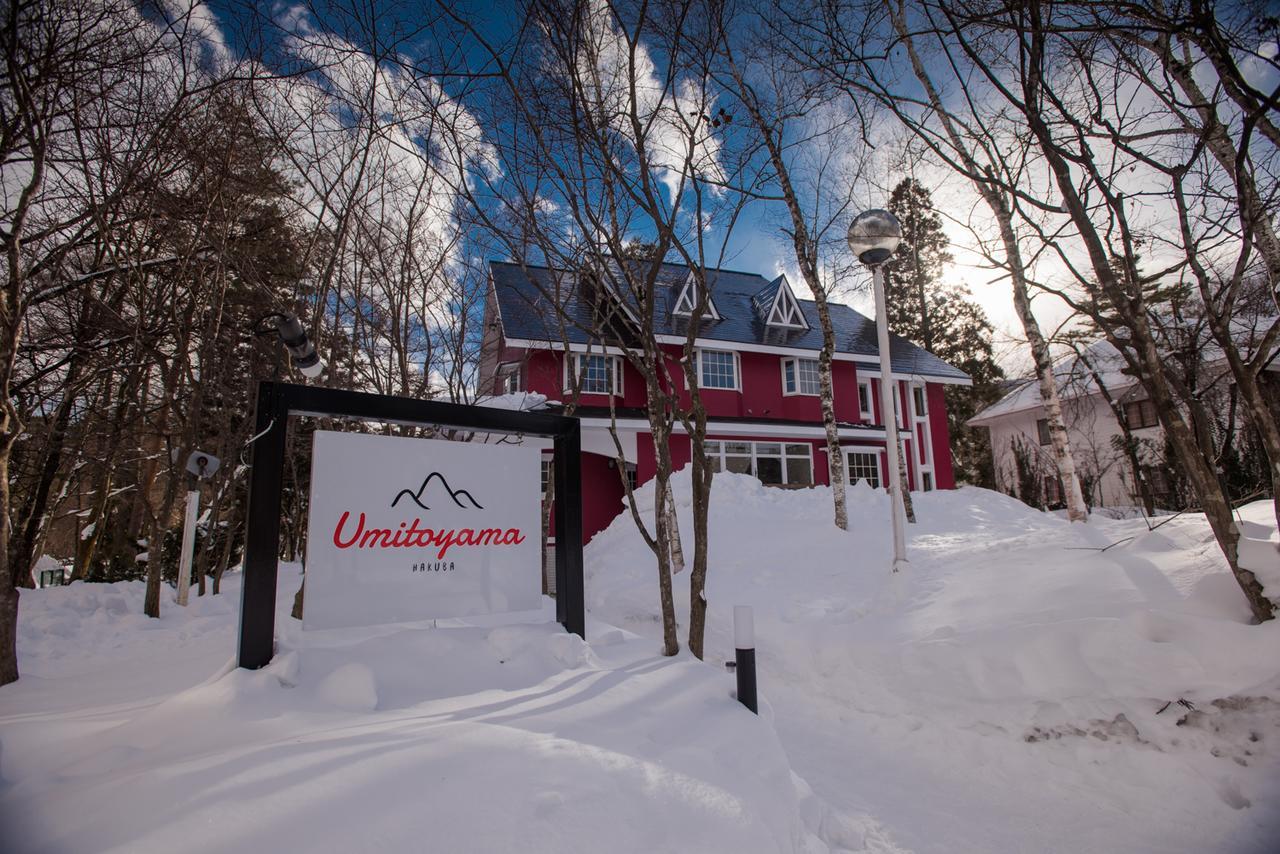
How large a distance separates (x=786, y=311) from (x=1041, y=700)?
18614 mm

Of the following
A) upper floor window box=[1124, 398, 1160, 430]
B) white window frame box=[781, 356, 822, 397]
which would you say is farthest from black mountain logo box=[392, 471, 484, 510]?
upper floor window box=[1124, 398, 1160, 430]

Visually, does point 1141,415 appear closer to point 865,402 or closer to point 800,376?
point 865,402

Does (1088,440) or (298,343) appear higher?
(1088,440)

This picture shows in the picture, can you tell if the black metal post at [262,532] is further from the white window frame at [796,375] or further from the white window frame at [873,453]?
the white window frame at [873,453]

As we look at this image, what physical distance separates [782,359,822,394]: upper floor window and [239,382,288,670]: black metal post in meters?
18.3

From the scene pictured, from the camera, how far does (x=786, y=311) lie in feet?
71.1

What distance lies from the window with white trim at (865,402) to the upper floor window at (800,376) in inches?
92.1

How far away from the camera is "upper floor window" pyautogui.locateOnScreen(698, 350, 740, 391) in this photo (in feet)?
63.7

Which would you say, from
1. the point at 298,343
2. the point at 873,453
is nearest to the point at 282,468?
the point at 298,343

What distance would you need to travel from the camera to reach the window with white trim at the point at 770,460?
18.9 m

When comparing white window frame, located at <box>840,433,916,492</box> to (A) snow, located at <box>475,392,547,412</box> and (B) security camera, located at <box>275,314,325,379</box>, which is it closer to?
(A) snow, located at <box>475,392,547,412</box>

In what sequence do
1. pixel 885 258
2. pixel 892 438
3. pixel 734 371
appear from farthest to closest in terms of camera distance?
pixel 734 371 < pixel 892 438 < pixel 885 258

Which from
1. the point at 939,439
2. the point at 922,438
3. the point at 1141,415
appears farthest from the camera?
the point at 1141,415

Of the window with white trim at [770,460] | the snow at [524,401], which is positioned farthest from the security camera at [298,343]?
the window with white trim at [770,460]
